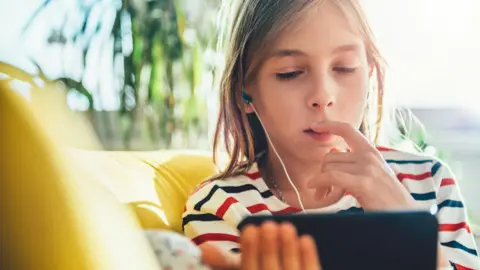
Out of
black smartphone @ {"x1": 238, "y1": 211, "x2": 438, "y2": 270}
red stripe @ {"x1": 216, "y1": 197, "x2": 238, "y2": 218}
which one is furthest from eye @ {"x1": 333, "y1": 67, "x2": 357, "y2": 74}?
black smartphone @ {"x1": 238, "y1": 211, "x2": 438, "y2": 270}

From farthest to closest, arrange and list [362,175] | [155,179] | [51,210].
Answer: [155,179], [362,175], [51,210]

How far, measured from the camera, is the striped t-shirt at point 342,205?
0.71 metres

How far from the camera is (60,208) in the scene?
36cm

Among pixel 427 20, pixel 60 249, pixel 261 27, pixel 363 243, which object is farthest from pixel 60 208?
pixel 427 20

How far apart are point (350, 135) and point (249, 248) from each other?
324mm

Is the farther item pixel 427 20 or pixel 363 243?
pixel 427 20

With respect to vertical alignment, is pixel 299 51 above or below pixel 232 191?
above

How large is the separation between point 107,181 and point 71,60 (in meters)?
0.93

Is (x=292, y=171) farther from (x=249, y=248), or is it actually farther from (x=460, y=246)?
(x=249, y=248)

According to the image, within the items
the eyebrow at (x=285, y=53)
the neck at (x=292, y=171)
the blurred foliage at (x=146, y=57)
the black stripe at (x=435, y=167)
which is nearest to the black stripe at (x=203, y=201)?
the neck at (x=292, y=171)

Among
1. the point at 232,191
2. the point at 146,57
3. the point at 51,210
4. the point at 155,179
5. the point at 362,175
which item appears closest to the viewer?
the point at 51,210

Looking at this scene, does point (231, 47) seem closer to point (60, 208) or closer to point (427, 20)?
point (60, 208)

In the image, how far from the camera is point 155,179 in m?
0.87

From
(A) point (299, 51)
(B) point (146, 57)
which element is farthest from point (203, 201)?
(B) point (146, 57)
